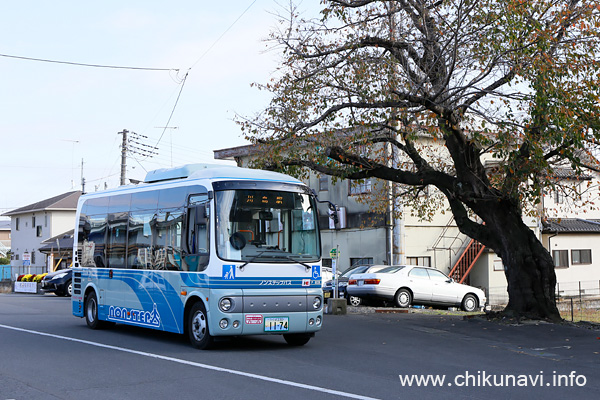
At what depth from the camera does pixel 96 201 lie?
16.5 metres

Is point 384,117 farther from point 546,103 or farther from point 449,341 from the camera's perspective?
point 449,341

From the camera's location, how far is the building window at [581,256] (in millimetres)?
37688

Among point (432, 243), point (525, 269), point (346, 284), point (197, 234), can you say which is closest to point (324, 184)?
point (432, 243)

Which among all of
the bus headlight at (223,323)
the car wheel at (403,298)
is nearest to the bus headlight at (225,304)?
the bus headlight at (223,323)

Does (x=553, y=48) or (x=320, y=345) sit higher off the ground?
(x=553, y=48)

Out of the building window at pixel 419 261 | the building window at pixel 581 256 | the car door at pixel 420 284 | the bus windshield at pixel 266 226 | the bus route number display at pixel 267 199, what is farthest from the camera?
the building window at pixel 581 256

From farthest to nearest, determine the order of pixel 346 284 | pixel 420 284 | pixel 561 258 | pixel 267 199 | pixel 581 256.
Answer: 1. pixel 581 256
2. pixel 561 258
3. pixel 346 284
4. pixel 420 284
5. pixel 267 199

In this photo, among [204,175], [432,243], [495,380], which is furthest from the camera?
[432,243]

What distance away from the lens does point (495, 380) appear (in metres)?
9.54

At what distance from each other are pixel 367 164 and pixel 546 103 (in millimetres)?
5664

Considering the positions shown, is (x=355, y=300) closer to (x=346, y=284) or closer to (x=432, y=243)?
(x=346, y=284)

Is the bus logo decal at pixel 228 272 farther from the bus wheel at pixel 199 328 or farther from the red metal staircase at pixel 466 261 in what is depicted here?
the red metal staircase at pixel 466 261

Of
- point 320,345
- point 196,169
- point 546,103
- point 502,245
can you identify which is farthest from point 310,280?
point 502,245

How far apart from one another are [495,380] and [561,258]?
30.0m
